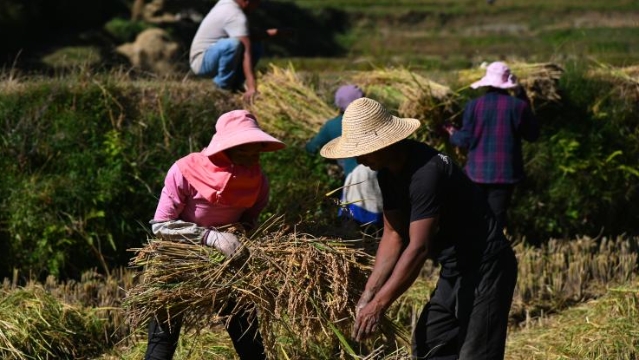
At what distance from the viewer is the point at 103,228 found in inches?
280

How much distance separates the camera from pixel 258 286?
4.53 metres

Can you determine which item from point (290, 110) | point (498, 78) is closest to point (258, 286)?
point (498, 78)

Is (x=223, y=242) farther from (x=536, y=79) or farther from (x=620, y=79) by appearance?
(x=620, y=79)

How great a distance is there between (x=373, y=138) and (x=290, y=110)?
3447 millimetres

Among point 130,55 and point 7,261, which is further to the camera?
point 130,55

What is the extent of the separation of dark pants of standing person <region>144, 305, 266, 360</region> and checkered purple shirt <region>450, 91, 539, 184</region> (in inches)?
98.5

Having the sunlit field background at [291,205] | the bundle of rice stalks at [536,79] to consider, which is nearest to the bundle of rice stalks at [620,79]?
the sunlit field background at [291,205]

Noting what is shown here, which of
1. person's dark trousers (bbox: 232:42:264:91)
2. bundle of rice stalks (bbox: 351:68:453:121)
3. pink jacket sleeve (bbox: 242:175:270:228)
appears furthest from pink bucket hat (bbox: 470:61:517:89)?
pink jacket sleeve (bbox: 242:175:270:228)

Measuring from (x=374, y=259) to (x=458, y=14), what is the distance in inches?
830

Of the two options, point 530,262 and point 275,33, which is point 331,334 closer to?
point 530,262

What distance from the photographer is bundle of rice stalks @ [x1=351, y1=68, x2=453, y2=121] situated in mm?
7773

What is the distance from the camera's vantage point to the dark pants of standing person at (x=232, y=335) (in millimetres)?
4625

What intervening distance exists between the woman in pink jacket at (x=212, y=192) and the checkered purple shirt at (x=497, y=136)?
2.45 meters

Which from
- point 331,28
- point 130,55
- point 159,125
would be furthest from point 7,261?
point 331,28
